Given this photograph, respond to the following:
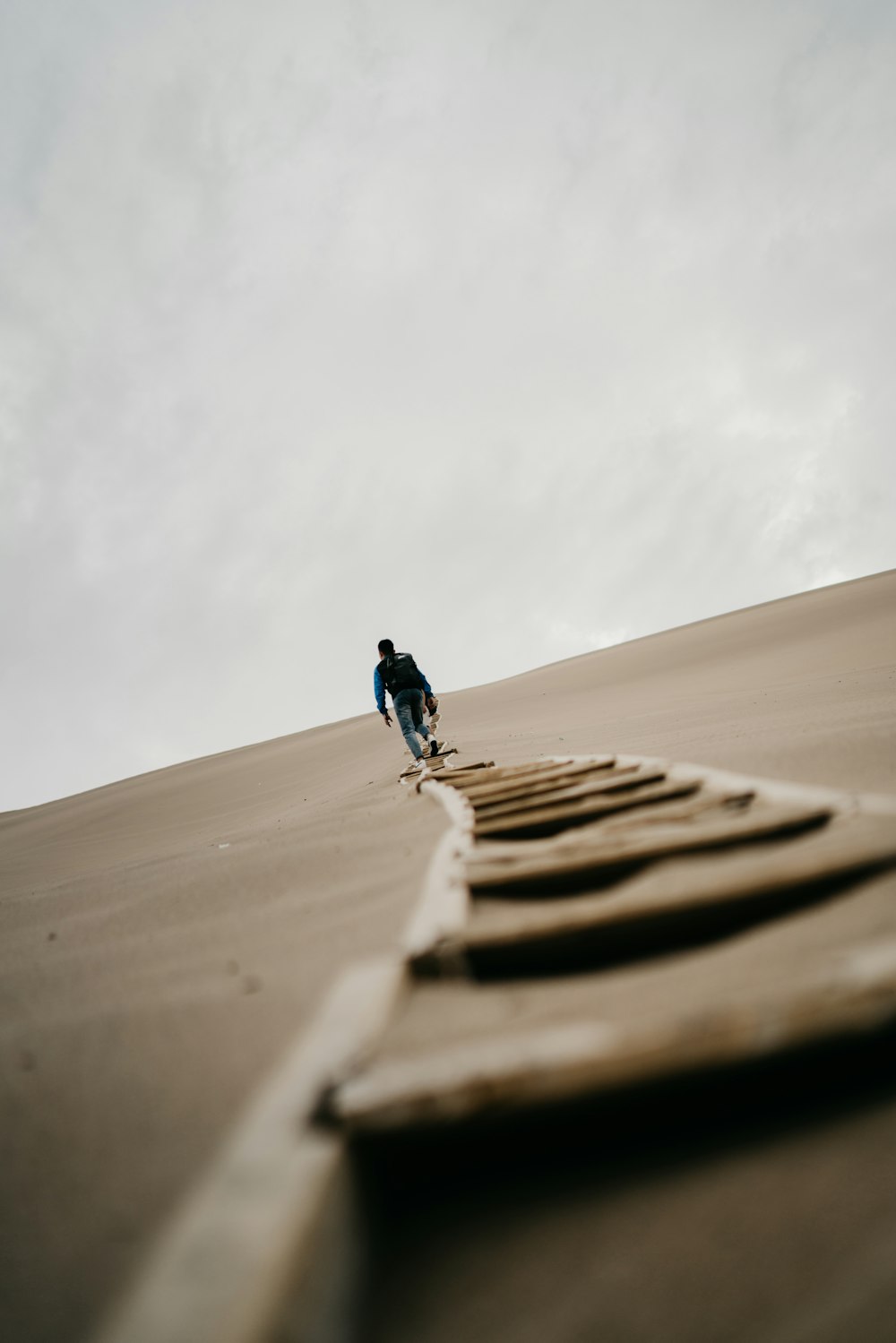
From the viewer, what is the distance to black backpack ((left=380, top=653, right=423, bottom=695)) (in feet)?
17.7

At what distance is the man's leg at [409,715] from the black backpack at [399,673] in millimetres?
83

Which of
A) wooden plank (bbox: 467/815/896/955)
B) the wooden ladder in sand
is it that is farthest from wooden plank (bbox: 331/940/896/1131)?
wooden plank (bbox: 467/815/896/955)

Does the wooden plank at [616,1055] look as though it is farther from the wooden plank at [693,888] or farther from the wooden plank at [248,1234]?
the wooden plank at [693,888]

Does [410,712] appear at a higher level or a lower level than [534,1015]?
higher

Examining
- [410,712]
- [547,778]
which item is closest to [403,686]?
[410,712]

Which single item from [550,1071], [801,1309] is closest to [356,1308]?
[550,1071]

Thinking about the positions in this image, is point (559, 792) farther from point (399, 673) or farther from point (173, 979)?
point (399, 673)

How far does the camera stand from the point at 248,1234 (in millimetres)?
584

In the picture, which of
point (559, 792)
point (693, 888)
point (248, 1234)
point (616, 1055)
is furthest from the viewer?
point (559, 792)

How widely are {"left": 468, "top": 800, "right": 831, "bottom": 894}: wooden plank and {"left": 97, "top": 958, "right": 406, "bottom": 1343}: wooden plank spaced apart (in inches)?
25.0

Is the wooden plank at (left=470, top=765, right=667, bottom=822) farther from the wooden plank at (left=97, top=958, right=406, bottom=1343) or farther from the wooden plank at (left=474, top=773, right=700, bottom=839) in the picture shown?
the wooden plank at (left=97, top=958, right=406, bottom=1343)

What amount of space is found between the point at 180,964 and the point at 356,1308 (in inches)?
42.4

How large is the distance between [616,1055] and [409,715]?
16.7 feet

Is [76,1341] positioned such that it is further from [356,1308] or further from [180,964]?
[180,964]
